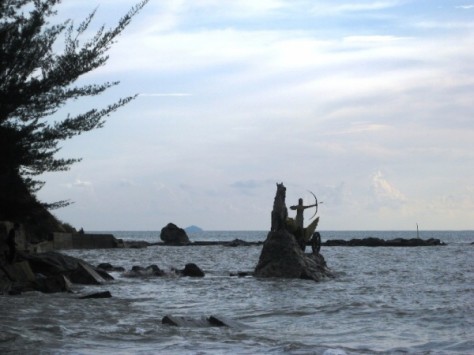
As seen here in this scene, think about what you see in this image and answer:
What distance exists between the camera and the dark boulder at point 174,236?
109125 millimetres

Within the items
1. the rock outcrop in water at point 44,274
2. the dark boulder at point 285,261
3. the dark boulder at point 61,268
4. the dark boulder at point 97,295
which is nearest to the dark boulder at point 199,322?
the dark boulder at point 97,295

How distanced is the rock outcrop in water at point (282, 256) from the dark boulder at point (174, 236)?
79.8 m

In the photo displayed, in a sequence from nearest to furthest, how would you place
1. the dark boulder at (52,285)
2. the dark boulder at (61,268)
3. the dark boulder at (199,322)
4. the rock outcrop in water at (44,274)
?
the dark boulder at (199,322) < the rock outcrop in water at (44,274) < the dark boulder at (52,285) < the dark boulder at (61,268)

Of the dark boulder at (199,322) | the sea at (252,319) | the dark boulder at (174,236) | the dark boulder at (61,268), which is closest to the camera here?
the sea at (252,319)

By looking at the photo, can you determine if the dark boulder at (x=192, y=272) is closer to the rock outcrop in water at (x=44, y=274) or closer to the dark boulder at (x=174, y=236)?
the rock outcrop in water at (x=44, y=274)

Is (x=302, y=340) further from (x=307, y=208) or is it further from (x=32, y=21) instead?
(x=307, y=208)

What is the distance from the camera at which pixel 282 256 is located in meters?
27.9

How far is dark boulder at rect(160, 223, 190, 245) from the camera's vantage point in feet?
358

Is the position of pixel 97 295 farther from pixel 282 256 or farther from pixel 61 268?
pixel 282 256

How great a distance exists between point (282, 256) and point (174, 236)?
8353cm

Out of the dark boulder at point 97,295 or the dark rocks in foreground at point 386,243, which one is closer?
the dark boulder at point 97,295

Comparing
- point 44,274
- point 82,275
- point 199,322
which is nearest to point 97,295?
point 44,274

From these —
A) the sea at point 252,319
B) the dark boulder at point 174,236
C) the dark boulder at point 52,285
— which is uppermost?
the dark boulder at point 174,236

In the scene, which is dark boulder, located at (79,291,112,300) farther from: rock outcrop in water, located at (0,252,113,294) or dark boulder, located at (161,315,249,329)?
dark boulder, located at (161,315,249,329)
